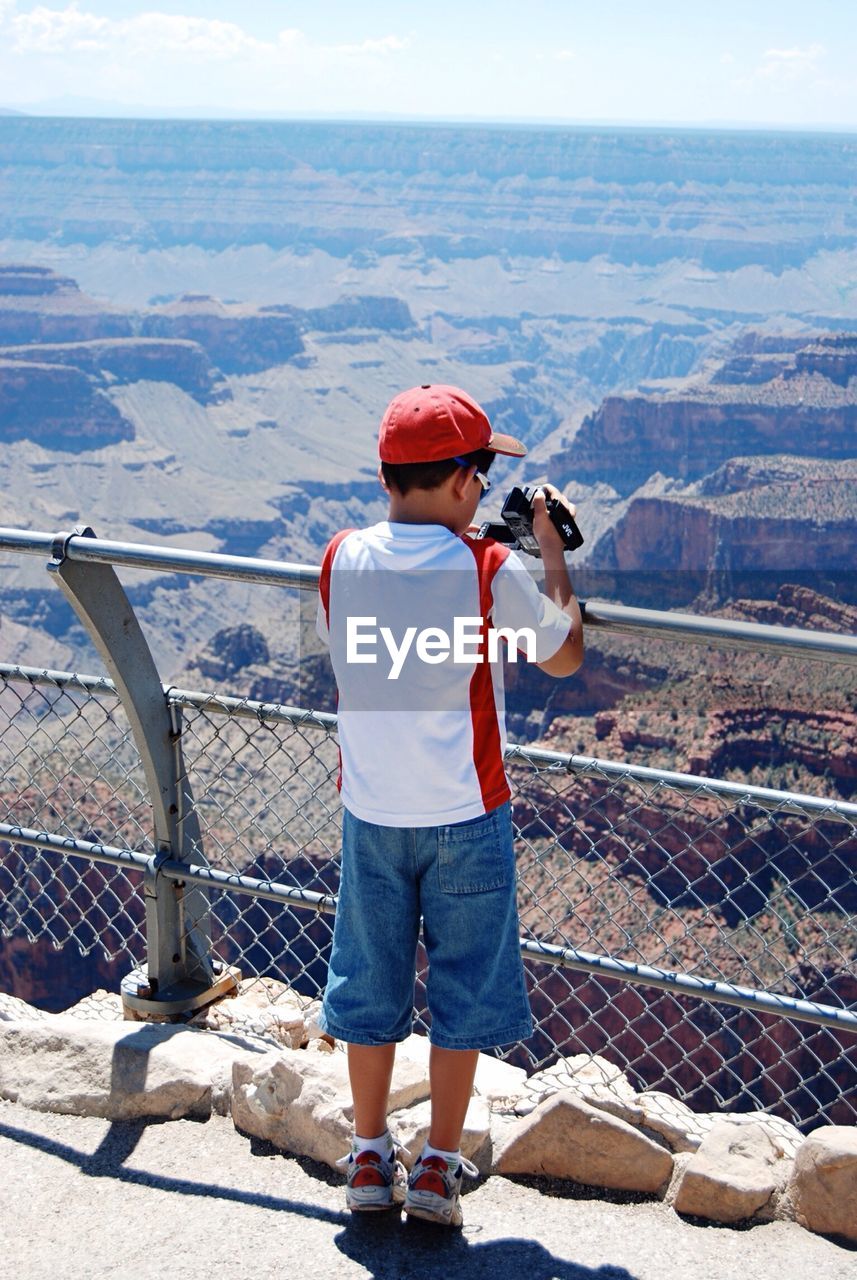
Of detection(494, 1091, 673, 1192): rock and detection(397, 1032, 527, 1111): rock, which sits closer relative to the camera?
detection(494, 1091, 673, 1192): rock

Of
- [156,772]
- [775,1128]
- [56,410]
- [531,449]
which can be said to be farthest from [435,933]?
[531,449]

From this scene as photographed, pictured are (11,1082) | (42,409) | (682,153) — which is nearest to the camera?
(11,1082)

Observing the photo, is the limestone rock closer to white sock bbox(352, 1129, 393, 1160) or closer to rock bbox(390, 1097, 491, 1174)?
rock bbox(390, 1097, 491, 1174)

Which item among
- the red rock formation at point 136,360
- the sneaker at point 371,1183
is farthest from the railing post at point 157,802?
the red rock formation at point 136,360

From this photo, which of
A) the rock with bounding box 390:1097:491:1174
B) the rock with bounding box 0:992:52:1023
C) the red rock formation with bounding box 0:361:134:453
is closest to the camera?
the rock with bounding box 390:1097:491:1174

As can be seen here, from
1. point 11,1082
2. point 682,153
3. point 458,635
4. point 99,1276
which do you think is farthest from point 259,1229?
point 682,153

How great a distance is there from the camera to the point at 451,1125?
225 cm

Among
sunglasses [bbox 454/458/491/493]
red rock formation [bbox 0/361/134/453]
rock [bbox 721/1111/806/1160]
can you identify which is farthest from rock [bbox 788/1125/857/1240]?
red rock formation [bbox 0/361/134/453]

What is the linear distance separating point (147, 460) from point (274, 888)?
97606 millimetres

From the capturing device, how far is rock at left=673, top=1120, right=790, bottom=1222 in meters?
2.29

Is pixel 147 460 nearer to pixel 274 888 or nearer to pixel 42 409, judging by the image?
pixel 42 409

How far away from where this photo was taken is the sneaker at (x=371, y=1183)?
2264 millimetres

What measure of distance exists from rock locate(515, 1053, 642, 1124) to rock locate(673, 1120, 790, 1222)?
0.69 feet

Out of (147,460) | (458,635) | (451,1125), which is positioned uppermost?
(458,635)
